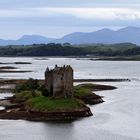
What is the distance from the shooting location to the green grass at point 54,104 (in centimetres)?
8569

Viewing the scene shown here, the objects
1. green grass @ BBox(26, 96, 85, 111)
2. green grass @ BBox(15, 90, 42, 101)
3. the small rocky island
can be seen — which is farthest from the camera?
green grass @ BBox(15, 90, 42, 101)

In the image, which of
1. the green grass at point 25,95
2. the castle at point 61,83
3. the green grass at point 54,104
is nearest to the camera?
the green grass at point 54,104

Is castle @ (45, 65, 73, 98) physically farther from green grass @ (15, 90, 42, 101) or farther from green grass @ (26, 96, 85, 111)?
green grass @ (15, 90, 42, 101)

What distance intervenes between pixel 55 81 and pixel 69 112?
9287 millimetres

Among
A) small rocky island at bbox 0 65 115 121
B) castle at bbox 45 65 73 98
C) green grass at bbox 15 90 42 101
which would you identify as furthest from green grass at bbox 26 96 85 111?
green grass at bbox 15 90 42 101

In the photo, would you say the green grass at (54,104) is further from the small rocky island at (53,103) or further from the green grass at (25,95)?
the green grass at (25,95)

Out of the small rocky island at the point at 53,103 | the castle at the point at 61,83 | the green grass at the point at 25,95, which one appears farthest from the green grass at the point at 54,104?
the green grass at the point at 25,95

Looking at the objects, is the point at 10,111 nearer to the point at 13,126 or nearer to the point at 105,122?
the point at 13,126

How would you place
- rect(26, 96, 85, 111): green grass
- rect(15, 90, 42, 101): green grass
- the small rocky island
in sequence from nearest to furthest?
the small rocky island
rect(26, 96, 85, 111): green grass
rect(15, 90, 42, 101): green grass

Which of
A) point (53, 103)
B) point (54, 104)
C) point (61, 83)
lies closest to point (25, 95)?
point (61, 83)

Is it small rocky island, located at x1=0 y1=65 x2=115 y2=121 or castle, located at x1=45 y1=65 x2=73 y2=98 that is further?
castle, located at x1=45 y1=65 x2=73 y2=98

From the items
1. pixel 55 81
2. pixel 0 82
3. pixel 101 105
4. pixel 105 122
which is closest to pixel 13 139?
pixel 105 122

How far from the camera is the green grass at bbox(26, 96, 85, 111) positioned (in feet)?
281

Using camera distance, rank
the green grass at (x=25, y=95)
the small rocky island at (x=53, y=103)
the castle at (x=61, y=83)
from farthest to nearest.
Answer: the green grass at (x=25, y=95) → the castle at (x=61, y=83) → the small rocky island at (x=53, y=103)
